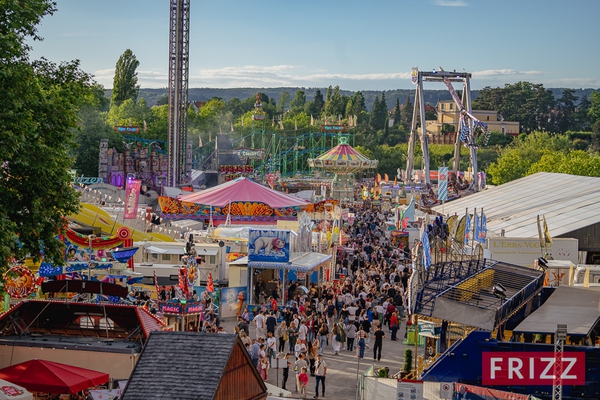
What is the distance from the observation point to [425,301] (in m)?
14.6

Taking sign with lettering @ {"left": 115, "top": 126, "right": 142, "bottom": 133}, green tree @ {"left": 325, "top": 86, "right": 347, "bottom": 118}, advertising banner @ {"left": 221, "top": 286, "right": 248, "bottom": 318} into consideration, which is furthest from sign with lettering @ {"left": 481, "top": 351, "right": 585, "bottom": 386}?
green tree @ {"left": 325, "top": 86, "right": 347, "bottom": 118}

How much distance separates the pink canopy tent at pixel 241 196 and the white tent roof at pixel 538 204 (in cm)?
869

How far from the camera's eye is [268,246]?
26.6 meters

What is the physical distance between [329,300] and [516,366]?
13.1 meters

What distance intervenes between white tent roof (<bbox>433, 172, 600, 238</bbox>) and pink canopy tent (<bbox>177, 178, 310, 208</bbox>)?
8.69m

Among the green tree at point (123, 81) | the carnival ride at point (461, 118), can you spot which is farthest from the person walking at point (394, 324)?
the green tree at point (123, 81)

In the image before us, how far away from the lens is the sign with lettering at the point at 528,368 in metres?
13.4

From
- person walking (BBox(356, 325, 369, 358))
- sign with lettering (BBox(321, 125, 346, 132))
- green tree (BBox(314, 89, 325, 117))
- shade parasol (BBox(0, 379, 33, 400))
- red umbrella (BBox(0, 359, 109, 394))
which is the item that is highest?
green tree (BBox(314, 89, 325, 117))

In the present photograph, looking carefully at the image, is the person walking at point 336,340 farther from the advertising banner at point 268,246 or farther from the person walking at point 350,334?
the advertising banner at point 268,246

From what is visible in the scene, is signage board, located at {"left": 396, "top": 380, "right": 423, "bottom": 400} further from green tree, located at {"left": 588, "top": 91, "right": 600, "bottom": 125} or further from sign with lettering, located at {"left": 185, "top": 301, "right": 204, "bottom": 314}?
green tree, located at {"left": 588, "top": 91, "right": 600, "bottom": 125}

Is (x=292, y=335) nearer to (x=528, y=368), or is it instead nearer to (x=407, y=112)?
(x=528, y=368)

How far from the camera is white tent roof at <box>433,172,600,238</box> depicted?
33.6 metres

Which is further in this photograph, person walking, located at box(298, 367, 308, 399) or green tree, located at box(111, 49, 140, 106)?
green tree, located at box(111, 49, 140, 106)

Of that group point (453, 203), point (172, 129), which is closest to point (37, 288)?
point (453, 203)
